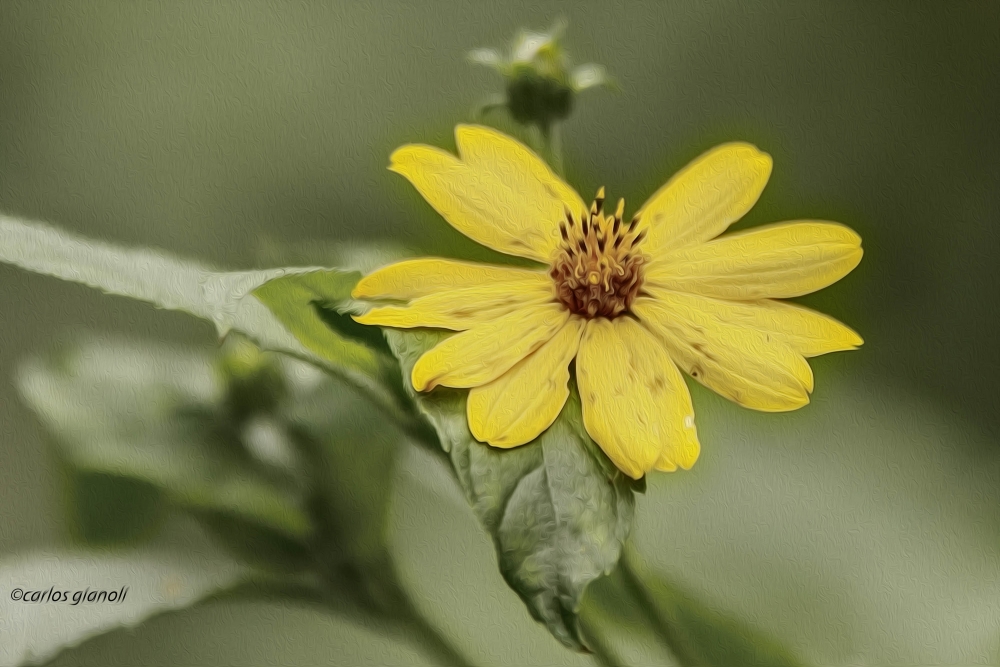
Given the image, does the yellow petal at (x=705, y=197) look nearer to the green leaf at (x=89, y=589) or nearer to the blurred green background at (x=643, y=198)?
the blurred green background at (x=643, y=198)

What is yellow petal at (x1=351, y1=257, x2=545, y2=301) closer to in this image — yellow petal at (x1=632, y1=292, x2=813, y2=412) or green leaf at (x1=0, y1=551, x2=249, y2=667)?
yellow petal at (x1=632, y1=292, x2=813, y2=412)

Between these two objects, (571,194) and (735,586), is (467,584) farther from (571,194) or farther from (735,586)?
(571,194)

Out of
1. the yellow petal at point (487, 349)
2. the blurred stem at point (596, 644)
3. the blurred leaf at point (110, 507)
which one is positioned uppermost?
the yellow petal at point (487, 349)

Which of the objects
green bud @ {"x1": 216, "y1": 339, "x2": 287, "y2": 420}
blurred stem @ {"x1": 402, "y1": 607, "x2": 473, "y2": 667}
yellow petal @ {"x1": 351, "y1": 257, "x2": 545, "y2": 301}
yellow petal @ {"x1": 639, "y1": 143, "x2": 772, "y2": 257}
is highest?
yellow petal @ {"x1": 639, "y1": 143, "x2": 772, "y2": 257}

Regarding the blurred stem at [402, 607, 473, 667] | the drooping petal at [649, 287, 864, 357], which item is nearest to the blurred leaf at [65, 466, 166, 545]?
the blurred stem at [402, 607, 473, 667]

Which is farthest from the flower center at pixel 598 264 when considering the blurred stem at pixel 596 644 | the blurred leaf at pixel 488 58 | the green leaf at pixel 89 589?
the green leaf at pixel 89 589

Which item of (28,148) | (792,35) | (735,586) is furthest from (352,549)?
(792,35)
